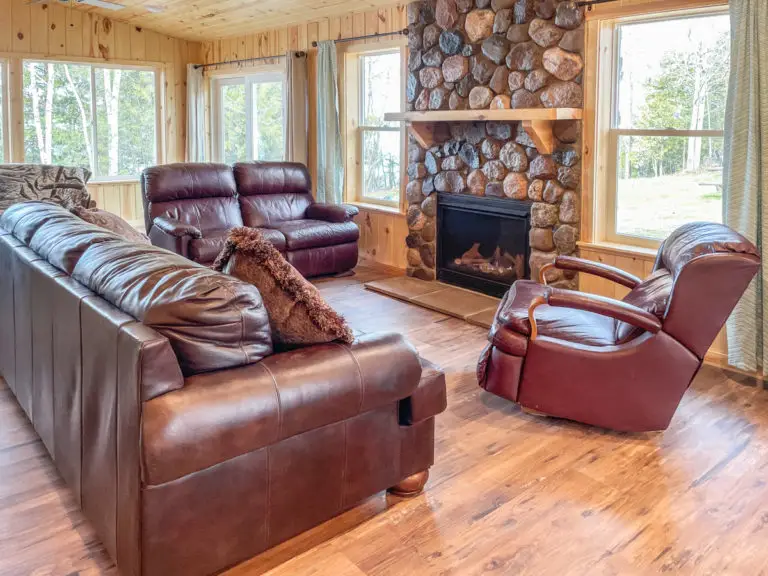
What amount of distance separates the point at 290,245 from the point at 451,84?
1.81 meters

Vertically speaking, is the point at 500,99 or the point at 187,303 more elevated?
the point at 500,99

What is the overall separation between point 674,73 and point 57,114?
665cm

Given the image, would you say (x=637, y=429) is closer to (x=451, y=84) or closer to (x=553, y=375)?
(x=553, y=375)

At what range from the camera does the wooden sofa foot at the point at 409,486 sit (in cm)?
240

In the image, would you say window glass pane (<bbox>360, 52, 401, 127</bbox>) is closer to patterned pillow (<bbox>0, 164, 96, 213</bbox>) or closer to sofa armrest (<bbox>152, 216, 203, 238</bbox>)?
sofa armrest (<bbox>152, 216, 203, 238</bbox>)

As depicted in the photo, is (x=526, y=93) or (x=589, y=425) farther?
(x=526, y=93)

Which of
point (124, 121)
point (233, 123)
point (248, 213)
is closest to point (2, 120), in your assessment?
point (124, 121)

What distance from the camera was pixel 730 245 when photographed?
2693 mm

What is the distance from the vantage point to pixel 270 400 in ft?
6.14

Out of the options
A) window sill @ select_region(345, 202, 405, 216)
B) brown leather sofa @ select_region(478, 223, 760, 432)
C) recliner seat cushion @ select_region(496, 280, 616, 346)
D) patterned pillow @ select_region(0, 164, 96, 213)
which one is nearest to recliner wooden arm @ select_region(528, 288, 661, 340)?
brown leather sofa @ select_region(478, 223, 760, 432)

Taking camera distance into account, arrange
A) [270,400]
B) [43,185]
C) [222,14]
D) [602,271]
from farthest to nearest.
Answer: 1. [222,14]
2. [43,185]
3. [602,271]
4. [270,400]

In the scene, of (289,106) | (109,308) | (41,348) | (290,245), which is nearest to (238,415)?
(109,308)

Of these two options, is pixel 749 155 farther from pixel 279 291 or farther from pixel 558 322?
pixel 279 291

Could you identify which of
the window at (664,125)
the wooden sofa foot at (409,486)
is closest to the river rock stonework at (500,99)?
the window at (664,125)
